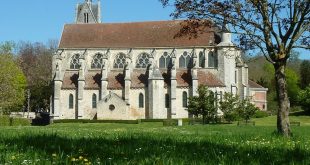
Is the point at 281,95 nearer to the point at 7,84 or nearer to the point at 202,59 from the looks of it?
the point at 7,84

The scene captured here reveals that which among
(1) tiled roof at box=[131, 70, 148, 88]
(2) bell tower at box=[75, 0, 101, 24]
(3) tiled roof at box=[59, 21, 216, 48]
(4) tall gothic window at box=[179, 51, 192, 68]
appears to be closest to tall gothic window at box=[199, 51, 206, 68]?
(3) tiled roof at box=[59, 21, 216, 48]

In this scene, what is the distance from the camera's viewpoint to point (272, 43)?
17531mm

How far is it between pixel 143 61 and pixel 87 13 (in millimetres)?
18905

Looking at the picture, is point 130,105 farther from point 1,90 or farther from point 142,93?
point 1,90

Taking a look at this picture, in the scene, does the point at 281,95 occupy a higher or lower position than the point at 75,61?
lower

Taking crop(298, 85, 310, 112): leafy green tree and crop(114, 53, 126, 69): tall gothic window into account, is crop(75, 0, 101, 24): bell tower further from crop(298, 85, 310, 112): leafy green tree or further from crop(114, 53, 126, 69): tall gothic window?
crop(298, 85, 310, 112): leafy green tree

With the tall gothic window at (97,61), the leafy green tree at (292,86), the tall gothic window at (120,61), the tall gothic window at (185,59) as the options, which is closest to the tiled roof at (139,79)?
the tall gothic window at (120,61)

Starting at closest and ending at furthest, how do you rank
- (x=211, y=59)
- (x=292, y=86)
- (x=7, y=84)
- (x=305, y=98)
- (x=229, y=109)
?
(x=229, y=109), (x=7, y=84), (x=305, y=98), (x=211, y=59), (x=292, y=86)

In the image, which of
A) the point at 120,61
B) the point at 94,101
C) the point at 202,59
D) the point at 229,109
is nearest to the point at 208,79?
the point at 202,59

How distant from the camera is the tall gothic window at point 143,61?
70.6 m

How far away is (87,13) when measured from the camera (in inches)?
3278

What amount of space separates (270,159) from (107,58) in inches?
2490

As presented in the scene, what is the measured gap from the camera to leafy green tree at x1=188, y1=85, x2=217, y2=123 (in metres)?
48.7

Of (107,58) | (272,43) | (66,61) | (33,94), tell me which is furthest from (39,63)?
(272,43)
